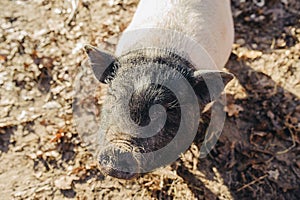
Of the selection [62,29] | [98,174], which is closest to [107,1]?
[62,29]

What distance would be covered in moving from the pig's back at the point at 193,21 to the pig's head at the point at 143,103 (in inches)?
14.3

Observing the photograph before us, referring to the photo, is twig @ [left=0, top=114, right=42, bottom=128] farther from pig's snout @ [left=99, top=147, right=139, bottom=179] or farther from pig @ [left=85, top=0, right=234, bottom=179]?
pig's snout @ [left=99, top=147, right=139, bottom=179]

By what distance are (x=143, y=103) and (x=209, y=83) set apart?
0.65 m

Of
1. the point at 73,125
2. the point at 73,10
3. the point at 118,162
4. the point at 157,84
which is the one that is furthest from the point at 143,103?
the point at 73,10

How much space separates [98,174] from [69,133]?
638mm

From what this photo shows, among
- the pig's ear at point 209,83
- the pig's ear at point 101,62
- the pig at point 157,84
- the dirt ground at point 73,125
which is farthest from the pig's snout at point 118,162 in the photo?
the dirt ground at point 73,125

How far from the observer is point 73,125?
4906 millimetres

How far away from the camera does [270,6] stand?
5668mm

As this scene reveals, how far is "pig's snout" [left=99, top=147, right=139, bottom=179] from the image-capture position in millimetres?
3203

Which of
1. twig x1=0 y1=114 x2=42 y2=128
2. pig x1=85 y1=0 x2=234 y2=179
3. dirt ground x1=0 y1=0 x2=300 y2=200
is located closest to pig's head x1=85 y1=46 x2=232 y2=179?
pig x1=85 y1=0 x2=234 y2=179

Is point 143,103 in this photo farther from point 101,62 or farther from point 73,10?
point 73,10

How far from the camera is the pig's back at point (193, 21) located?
392 centimetres

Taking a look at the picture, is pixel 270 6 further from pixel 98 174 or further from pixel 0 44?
pixel 0 44

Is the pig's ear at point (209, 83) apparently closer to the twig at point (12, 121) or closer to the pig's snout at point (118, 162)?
the pig's snout at point (118, 162)
